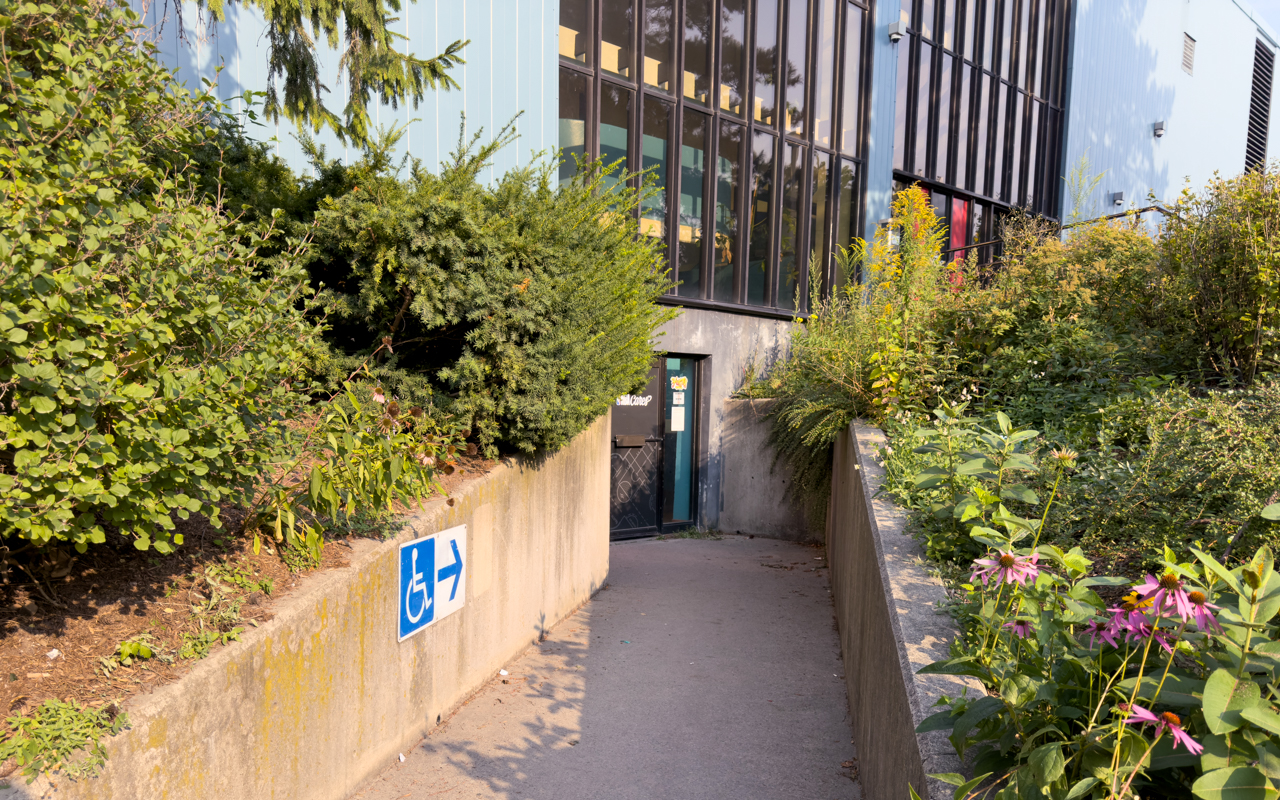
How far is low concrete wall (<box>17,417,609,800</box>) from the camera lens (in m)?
2.42

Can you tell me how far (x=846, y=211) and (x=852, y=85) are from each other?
2.04m

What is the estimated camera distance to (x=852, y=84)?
498 inches

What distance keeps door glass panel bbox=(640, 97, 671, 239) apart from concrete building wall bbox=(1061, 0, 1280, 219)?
1039 centimetres

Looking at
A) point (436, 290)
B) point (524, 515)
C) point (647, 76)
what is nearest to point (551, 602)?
point (524, 515)

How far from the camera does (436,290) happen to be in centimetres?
471

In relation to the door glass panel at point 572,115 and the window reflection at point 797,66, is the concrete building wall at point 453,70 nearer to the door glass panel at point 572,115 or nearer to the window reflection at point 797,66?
the door glass panel at point 572,115

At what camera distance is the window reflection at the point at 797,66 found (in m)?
11.8

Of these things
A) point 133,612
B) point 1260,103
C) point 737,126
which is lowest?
point 133,612

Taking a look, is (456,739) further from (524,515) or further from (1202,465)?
(1202,465)

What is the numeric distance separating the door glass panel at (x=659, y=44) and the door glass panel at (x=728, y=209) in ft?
3.79

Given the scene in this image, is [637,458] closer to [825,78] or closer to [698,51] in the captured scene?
[698,51]

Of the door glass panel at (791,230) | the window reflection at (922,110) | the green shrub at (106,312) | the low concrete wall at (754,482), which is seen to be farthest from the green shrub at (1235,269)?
the window reflection at (922,110)

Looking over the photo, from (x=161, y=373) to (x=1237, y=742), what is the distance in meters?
2.71

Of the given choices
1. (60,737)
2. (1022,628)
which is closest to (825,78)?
(1022,628)
